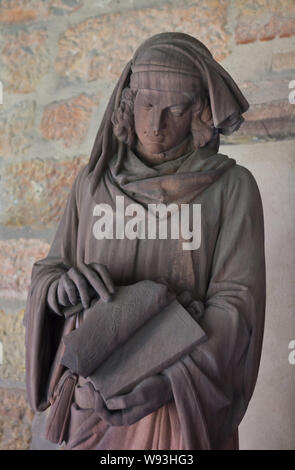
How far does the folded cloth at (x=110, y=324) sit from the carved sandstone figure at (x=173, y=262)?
0.11ft

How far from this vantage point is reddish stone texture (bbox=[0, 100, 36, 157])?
2455 millimetres

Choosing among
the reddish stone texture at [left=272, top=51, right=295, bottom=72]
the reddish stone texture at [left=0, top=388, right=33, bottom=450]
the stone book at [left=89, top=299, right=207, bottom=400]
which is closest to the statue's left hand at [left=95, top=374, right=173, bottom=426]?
the stone book at [left=89, top=299, right=207, bottom=400]

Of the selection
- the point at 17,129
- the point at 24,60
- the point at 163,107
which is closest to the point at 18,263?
the point at 17,129

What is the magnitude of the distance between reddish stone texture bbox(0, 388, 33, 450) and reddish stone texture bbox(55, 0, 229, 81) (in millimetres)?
1225

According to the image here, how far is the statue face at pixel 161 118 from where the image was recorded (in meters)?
1.39

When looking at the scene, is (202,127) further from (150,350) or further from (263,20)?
(263,20)

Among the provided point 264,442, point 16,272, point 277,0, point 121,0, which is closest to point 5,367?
point 16,272

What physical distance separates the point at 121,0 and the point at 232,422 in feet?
5.56

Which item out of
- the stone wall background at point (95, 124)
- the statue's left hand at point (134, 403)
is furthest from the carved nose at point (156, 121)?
the stone wall background at point (95, 124)

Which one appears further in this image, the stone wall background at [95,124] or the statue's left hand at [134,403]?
the stone wall background at [95,124]

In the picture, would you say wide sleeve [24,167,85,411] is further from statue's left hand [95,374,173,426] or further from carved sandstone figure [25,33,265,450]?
statue's left hand [95,374,173,426]

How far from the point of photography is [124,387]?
1.22m

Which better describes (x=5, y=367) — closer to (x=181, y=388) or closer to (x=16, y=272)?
(x=16, y=272)

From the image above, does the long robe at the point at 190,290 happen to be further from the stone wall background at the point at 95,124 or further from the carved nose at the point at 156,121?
the stone wall background at the point at 95,124
